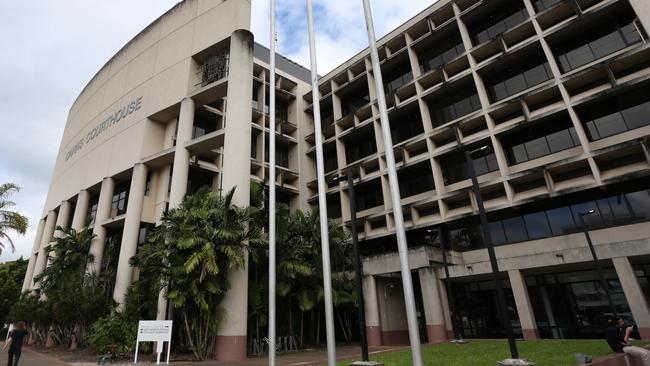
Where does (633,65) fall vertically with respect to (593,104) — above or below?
above

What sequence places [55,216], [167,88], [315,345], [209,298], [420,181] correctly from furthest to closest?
[55,216], [420,181], [167,88], [315,345], [209,298]

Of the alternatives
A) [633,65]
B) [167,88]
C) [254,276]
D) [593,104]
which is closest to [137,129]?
[167,88]

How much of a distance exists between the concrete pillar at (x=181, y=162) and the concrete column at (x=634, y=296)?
2342cm

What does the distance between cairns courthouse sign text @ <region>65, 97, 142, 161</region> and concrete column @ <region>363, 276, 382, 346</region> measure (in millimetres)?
22150

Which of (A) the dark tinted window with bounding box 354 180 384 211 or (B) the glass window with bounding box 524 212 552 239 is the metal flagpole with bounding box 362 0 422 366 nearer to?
(B) the glass window with bounding box 524 212 552 239

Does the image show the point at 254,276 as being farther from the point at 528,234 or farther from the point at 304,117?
the point at 304,117

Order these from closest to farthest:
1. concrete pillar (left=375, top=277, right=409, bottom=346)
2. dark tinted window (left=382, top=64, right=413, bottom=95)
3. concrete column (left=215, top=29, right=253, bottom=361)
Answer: concrete column (left=215, top=29, right=253, bottom=361), concrete pillar (left=375, top=277, right=409, bottom=346), dark tinted window (left=382, top=64, right=413, bottom=95)

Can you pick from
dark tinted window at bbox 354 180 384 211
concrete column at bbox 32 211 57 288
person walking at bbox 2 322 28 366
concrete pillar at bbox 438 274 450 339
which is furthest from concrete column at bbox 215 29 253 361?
concrete column at bbox 32 211 57 288

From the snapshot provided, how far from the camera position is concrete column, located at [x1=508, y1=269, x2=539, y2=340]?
19938 mm

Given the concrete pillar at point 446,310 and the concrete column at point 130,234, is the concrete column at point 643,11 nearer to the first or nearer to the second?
the concrete pillar at point 446,310

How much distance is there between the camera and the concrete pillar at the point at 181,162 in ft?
70.8

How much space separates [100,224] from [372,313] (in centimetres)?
2106

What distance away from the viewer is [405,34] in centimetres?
3212

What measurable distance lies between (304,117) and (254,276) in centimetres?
2122
